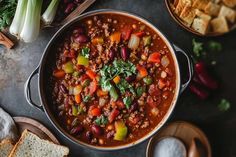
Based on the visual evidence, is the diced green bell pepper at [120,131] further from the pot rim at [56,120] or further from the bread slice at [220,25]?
the bread slice at [220,25]

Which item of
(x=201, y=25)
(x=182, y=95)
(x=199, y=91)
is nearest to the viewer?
(x=201, y=25)

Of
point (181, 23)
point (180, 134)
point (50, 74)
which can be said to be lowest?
point (180, 134)

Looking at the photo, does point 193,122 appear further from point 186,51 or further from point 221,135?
point 186,51

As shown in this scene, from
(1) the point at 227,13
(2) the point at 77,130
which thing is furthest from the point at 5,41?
(1) the point at 227,13

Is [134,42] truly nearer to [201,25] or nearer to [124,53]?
[124,53]

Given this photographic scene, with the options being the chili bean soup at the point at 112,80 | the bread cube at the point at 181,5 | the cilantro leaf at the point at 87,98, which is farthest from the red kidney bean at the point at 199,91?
the cilantro leaf at the point at 87,98

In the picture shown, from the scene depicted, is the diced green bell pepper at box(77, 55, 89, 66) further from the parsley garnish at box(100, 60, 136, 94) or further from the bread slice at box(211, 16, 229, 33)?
the bread slice at box(211, 16, 229, 33)

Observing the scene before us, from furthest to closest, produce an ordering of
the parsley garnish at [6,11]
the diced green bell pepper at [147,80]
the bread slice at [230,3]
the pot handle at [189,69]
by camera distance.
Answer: the parsley garnish at [6,11]
the diced green bell pepper at [147,80]
the pot handle at [189,69]
the bread slice at [230,3]
